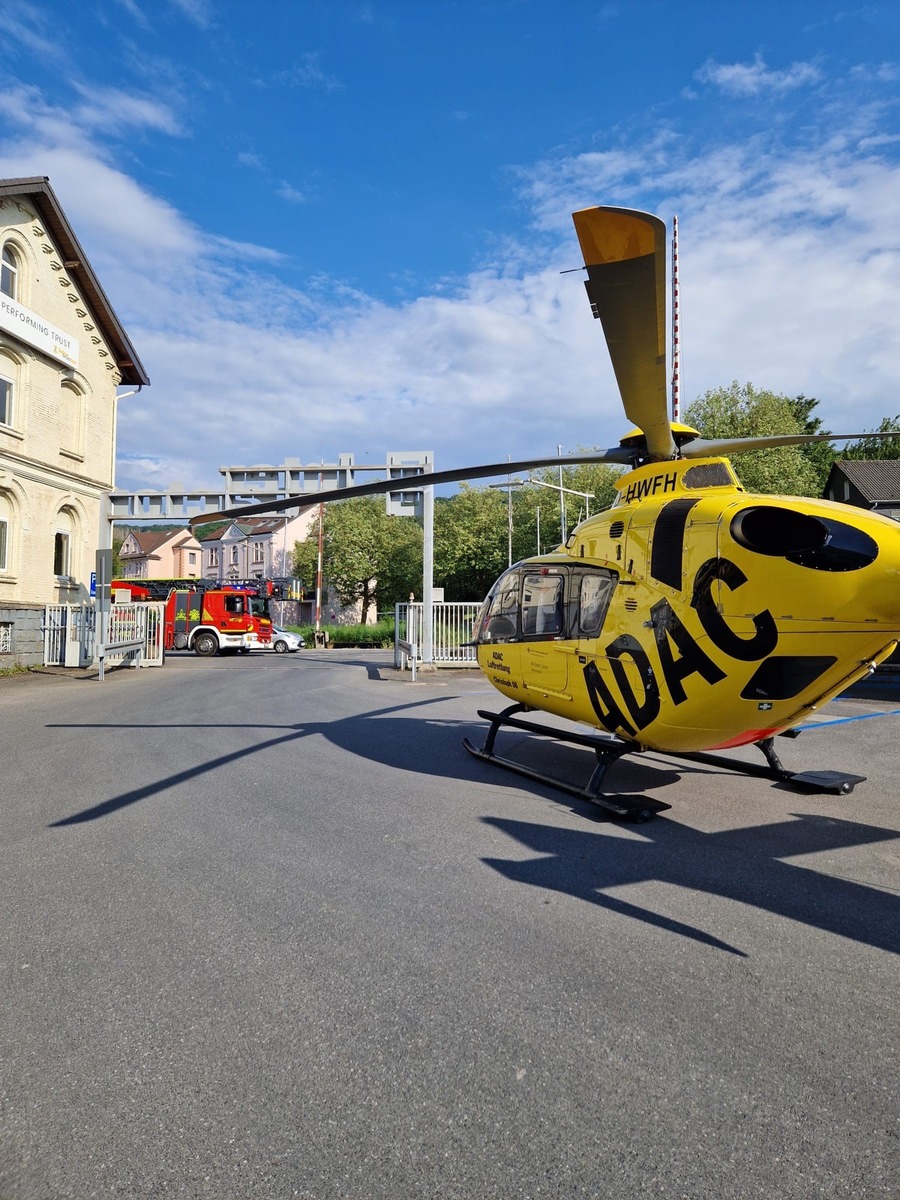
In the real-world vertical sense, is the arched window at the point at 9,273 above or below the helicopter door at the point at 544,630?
above

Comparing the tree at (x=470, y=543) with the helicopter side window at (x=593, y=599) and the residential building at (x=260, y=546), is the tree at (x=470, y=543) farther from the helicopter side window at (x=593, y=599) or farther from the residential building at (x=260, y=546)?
the helicopter side window at (x=593, y=599)

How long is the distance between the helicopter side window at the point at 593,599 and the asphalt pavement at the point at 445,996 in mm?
1576

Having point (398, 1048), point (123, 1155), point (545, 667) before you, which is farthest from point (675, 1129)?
point (545, 667)

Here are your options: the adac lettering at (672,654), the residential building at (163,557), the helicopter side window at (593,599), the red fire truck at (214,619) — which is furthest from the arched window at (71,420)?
the residential building at (163,557)

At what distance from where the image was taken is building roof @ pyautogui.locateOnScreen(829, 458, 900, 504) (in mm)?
33281

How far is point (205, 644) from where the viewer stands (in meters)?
29.2

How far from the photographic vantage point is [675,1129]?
234 centimetres

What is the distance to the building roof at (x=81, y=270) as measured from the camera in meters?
19.3

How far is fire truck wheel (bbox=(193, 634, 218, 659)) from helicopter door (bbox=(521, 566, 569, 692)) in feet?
78.2

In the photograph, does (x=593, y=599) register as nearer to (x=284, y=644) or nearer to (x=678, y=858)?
(x=678, y=858)

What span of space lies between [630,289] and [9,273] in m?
21.4

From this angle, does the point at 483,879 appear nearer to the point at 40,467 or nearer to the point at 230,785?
the point at 230,785

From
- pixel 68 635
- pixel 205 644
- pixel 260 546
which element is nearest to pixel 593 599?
pixel 68 635

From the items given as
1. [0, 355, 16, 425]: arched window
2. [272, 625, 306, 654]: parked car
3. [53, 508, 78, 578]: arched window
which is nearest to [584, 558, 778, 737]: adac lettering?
[0, 355, 16, 425]: arched window
